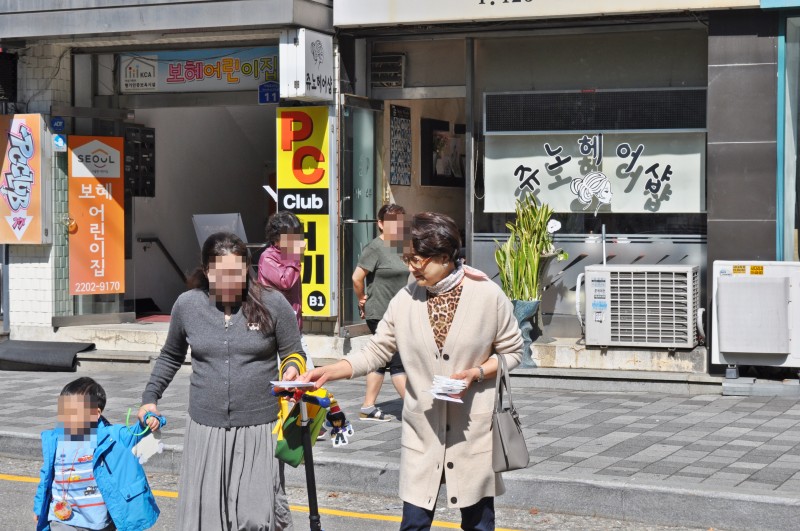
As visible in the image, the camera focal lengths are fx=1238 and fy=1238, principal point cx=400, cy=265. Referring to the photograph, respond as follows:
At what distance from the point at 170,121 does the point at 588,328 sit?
6.86 m

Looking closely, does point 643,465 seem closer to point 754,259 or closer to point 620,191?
point 754,259

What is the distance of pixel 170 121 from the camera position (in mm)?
16172

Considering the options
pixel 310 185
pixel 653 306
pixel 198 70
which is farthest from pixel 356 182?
pixel 653 306

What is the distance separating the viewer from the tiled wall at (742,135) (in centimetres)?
1155

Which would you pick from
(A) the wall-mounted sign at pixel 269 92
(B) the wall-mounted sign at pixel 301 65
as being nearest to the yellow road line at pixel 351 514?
(B) the wall-mounted sign at pixel 301 65

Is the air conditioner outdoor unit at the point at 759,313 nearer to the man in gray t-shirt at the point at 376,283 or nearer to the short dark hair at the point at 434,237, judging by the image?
the man in gray t-shirt at the point at 376,283

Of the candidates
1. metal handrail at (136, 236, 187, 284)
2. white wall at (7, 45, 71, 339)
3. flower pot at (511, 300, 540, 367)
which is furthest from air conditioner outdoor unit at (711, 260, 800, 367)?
metal handrail at (136, 236, 187, 284)

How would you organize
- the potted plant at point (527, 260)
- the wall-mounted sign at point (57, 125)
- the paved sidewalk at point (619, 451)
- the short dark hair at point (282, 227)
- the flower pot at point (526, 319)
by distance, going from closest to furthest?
the paved sidewalk at point (619, 451)
the short dark hair at point (282, 227)
the flower pot at point (526, 319)
the potted plant at point (527, 260)
the wall-mounted sign at point (57, 125)

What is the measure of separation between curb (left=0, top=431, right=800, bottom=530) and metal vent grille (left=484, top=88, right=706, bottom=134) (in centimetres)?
559

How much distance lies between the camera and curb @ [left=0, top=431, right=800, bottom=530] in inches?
277

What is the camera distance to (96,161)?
1462 cm

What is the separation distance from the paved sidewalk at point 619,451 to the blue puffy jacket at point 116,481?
10.0ft

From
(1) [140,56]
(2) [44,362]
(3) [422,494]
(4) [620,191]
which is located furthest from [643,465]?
(1) [140,56]

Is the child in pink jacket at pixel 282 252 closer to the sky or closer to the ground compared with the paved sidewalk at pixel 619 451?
closer to the sky
